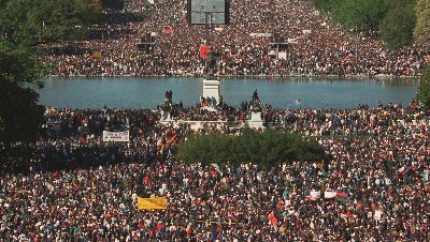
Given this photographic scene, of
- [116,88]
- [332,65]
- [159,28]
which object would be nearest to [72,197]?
[116,88]

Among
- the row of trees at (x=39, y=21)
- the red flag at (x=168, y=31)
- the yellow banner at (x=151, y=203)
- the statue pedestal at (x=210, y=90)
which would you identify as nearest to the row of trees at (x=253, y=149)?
the yellow banner at (x=151, y=203)

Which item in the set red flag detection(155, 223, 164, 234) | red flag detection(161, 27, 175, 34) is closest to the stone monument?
red flag detection(155, 223, 164, 234)

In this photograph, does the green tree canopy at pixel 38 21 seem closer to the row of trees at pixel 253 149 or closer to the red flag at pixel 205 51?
the red flag at pixel 205 51

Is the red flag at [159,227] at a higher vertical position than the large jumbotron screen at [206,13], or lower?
lower

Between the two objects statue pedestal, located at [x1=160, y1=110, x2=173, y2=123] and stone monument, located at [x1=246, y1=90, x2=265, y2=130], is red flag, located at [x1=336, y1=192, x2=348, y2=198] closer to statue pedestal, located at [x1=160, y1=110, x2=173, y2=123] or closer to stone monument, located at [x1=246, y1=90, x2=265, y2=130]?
stone monument, located at [x1=246, y1=90, x2=265, y2=130]

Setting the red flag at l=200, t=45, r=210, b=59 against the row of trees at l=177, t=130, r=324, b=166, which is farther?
the red flag at l=200, t=45, r=210, b=59

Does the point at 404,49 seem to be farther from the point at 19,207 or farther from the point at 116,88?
the point at 19,207
